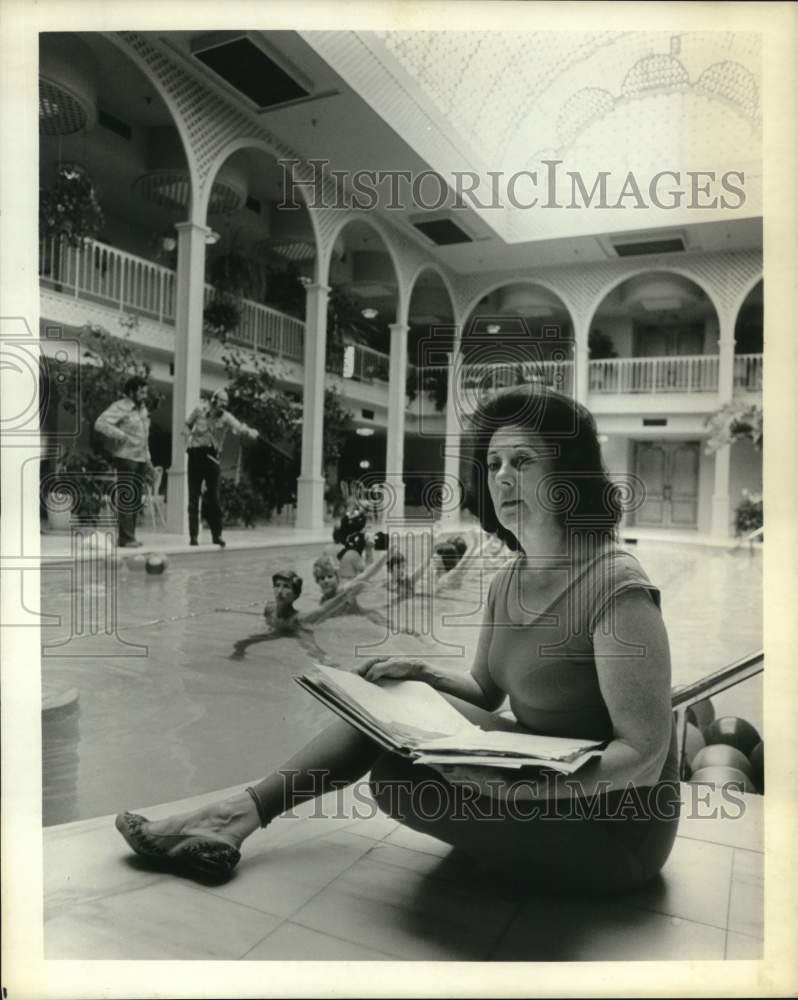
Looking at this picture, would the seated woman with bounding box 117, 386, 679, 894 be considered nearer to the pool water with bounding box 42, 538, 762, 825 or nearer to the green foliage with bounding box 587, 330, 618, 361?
the pool water with bounding box 42, 538, 762, 825

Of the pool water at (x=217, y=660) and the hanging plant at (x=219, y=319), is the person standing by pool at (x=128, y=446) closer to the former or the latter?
the pool water at (x=217, y=660)

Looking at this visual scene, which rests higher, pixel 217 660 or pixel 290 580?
pixel 290 580

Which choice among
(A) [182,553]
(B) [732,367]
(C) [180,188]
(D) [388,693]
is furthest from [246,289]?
(D) [388,693]

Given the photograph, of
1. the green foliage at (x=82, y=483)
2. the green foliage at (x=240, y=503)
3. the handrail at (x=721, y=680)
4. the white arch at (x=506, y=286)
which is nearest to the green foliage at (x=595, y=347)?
the white arch at (x=506, y=286)

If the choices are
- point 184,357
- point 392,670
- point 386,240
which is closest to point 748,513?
point 392,670

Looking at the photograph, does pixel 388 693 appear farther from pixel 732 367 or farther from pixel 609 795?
pixel 732 367

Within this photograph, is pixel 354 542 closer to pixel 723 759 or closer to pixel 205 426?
pixel 205 426

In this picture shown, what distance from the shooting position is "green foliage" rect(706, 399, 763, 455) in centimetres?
164

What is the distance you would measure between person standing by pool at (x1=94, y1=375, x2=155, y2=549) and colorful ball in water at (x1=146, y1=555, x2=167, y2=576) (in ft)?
0.61

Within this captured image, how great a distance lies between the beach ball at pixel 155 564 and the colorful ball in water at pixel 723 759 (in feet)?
10.6

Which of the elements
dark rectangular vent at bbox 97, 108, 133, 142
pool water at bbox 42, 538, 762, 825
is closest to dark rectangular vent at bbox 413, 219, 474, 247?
pool water at bbox 42, 538, 762, 825

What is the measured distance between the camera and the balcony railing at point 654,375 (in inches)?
81.2

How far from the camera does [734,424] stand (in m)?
1.83

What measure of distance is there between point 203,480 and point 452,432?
4.22 meters
